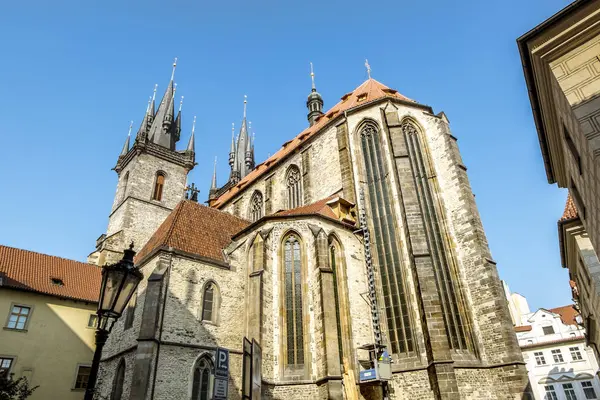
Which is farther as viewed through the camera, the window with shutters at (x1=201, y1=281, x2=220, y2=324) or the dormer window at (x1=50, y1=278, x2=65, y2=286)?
the dormer window at (x1=50, y1=278, x2=65, y2=286)

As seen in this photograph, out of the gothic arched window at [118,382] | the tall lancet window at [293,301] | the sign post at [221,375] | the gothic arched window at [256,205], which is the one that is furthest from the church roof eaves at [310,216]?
the gothic arched window at [256,205]

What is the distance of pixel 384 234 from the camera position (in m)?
17.8

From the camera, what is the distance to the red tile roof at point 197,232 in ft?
54.9

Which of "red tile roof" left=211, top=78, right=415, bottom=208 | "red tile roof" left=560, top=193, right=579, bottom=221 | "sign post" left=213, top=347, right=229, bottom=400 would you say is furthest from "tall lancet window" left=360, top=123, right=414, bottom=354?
"sign post" left=213, top=347, right=229, bottom=400

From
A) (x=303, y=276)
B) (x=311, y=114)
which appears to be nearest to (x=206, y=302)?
(x=303, y=276)

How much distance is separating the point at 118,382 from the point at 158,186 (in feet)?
66.4

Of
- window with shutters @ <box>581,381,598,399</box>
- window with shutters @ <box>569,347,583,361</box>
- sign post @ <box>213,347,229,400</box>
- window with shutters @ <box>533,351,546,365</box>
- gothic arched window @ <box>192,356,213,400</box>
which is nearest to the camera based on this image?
sign post @ <box>213,347,229,400</box>

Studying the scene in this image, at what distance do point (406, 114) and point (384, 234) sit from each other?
23.1ft

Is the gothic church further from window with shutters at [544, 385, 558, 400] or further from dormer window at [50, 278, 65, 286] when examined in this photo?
window with shutters at [544, 385, 558, 400]

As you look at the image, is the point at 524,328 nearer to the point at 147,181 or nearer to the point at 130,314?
the point at 130,314

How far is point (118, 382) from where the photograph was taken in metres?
14.8

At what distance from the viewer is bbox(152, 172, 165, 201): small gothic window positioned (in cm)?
3217

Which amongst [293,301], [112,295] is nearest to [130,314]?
[293,301]

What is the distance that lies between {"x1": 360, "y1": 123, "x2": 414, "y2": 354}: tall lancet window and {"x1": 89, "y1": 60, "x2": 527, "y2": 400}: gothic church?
0.17 feet
